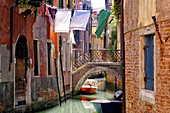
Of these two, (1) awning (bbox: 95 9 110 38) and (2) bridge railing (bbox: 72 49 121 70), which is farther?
(2) bridge railing (bbox: 72 49 121 70)

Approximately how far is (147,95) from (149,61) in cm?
65

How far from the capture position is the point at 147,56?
6359mm

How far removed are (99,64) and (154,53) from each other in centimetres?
1362

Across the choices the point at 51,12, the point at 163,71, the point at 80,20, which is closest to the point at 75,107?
the point at 80,20

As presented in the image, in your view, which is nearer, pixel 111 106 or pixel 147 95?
pixel 147 95

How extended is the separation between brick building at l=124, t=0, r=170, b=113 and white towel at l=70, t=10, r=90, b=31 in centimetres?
656

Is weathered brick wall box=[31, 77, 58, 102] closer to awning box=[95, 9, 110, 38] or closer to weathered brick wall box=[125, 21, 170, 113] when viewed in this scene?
awning box=[95, 9, 110, 38]

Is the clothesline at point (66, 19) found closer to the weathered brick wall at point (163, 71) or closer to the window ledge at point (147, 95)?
the window ledge at point (147, 95)

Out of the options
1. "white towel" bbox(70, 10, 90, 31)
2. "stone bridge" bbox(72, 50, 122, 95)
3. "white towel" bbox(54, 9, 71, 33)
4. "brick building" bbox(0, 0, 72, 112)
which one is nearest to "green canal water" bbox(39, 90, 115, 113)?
"brick building" bbox(0, 0, 72, 112)

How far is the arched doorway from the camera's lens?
12680 millimetres

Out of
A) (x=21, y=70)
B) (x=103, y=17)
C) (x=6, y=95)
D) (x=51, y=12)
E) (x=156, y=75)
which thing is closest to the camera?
(x=156, y=75)

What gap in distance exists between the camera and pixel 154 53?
5.84m

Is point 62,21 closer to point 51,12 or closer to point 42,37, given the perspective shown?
point 51,12

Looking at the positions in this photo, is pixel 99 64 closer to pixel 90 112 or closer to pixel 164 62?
pixel 90 112
